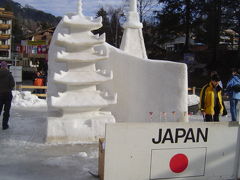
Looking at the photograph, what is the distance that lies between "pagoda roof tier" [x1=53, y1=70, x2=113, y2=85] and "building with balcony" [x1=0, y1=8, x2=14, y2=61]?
62012 mm

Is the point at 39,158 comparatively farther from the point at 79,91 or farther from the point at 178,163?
the point at 178,163

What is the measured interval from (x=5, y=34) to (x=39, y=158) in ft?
216

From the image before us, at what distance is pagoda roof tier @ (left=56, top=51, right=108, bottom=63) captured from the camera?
7.25 meters

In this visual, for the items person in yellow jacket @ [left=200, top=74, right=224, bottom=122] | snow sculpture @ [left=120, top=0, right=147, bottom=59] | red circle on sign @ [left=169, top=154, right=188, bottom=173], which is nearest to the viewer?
red circle on sign @ [left=169, top=154, right=188, bottom=173]

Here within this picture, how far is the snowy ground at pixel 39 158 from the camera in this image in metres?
4.93

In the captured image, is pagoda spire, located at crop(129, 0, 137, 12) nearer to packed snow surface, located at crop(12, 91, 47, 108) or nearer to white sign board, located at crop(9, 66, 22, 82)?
packed snow surface, located at crop(12, 91, 47, 108)

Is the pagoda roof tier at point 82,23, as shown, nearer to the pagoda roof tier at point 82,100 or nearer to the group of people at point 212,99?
the pagoda roof tier at point 82,100

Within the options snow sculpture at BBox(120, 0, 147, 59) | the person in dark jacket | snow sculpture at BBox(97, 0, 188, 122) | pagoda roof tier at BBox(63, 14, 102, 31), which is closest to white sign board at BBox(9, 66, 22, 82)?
snow sculpture at BBox(120, 0, 147, 59)

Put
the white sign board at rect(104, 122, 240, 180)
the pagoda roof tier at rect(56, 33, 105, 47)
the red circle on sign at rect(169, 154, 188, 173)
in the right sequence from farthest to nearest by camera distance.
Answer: the pagoda roof tier at rect(56, 33, 105, 47)
the red circle on sign at rect(169, 154, 188, 173)
the white sign board at rect(104, 122, 240, 180)

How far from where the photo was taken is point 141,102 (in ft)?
25.8

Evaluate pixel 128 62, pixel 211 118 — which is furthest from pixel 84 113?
pixel 211 118

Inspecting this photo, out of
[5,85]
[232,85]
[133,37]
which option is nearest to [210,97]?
[232,85]

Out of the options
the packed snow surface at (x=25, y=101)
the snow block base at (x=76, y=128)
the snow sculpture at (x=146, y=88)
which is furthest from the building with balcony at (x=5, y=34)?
the snow block base at (x=76, y=128)

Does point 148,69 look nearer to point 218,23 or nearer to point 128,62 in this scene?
point 128,62
